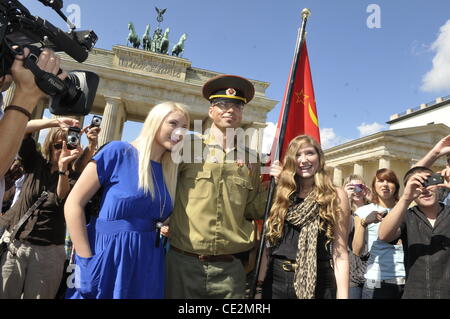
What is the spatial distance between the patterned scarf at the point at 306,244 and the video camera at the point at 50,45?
1.71m

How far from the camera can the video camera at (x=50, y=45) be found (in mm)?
1502

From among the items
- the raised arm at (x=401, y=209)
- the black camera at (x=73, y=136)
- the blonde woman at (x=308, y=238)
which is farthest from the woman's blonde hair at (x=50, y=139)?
the raised arm at (x=401, y=209)

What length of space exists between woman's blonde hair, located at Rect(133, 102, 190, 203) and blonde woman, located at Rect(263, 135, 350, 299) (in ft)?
2.92

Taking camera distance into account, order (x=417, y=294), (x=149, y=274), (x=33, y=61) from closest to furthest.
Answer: (x=33, y=61)
(x=149, y=274)
(x=417, y=294)

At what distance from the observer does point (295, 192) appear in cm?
268

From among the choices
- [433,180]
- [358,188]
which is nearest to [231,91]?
[433,180]

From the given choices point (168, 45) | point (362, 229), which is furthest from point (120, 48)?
point (362, 229)

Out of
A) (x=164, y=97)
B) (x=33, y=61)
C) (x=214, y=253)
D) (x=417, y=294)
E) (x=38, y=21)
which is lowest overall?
(x=417, y=294)

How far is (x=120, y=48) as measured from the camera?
87.9 feet

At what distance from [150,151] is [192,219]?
613 millimetres

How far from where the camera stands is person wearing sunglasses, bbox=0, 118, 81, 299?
9.79 ft

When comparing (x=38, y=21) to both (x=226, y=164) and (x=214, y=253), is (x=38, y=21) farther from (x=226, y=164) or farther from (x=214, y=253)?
(x=214, y=253)

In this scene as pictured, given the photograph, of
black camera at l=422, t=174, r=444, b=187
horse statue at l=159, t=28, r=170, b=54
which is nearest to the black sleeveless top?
black camera at l=422, t=174, r=444, b=187
